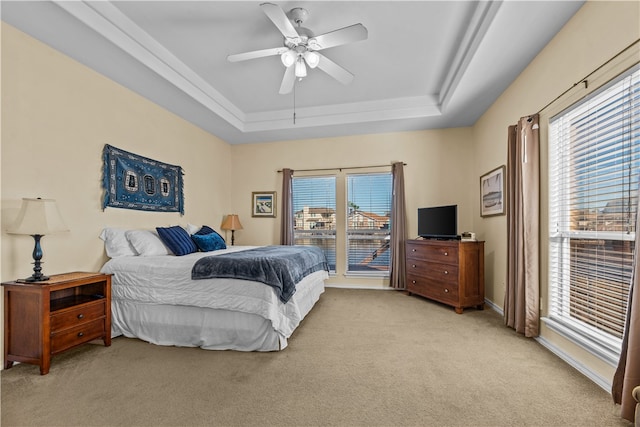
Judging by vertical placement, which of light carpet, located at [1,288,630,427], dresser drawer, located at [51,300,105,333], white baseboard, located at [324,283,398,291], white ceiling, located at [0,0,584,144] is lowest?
white baseboard, located at [324,283,398,291]

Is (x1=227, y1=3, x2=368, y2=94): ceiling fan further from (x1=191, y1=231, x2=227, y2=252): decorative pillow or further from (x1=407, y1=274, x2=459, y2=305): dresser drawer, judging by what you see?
(x1=407, y1=274, x2=459, y2=305): dresser drawer

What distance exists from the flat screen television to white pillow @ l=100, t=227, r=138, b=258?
389 centimetres

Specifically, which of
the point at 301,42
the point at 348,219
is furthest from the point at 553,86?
the point at 348,219

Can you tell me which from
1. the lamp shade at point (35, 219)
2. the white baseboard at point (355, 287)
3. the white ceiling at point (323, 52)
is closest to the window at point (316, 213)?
the white baseboard at point (355, 287)

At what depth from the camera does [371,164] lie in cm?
512

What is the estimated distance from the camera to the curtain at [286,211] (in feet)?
17.3

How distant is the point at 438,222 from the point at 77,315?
4.22 metres

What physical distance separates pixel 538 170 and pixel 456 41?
1.49 metres

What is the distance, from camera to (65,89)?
2.81 metres

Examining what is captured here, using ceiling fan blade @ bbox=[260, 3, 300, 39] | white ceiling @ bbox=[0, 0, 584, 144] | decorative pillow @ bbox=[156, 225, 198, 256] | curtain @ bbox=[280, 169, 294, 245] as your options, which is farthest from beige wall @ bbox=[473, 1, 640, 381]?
decorative pillow @ bbox=[156, 225, 198, 256]

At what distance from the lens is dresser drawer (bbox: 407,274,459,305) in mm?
3737

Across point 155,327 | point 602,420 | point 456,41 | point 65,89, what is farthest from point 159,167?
point 602,420

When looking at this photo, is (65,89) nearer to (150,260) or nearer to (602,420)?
(150,260)

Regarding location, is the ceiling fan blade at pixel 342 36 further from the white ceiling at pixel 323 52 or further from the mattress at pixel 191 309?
the mattress at pixel 191 309
